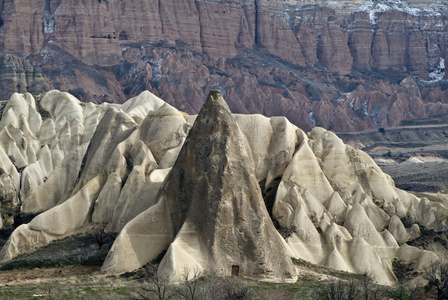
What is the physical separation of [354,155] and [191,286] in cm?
3298

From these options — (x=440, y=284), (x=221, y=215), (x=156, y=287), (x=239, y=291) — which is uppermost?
(x=221, y=215)

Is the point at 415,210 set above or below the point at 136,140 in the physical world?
below

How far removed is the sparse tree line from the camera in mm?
51062

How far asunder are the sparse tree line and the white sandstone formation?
1083 millimetres

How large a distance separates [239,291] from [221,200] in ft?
20.8

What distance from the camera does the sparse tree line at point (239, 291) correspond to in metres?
51.1

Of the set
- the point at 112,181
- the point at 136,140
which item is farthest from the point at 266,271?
the point at 136,140

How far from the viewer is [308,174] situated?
7644 cm

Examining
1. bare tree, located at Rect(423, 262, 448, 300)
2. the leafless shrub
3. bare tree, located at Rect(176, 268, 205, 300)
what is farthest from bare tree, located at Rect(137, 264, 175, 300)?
bare tree, located at Rect(423, 262, 448, 300)

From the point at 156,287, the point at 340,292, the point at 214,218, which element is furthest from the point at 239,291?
the point at 214,218

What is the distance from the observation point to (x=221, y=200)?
55.8 m

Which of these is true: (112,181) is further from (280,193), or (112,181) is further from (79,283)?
(79,283)

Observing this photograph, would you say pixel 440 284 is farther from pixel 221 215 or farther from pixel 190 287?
pixel 190 287

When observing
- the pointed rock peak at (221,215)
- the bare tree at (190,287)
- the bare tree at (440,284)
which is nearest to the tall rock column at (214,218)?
the pointed rock peak at (221,215)
